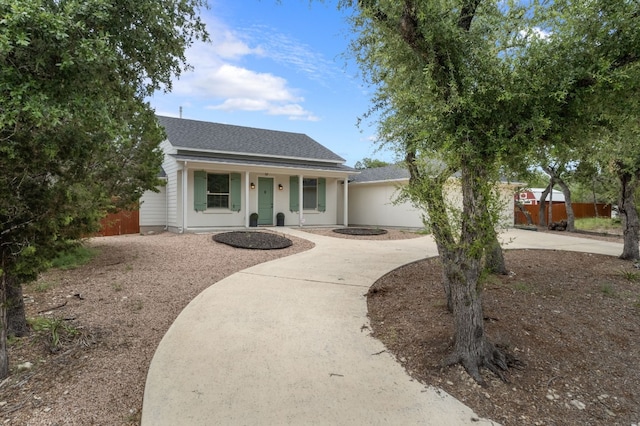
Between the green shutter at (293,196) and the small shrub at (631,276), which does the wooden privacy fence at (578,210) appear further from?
the small shrub at (631,276)

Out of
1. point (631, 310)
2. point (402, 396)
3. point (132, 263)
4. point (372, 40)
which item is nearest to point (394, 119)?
point (372, 40)

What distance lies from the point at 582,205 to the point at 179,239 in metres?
28.6

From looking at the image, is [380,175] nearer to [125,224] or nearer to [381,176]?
[381,176]

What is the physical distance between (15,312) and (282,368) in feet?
9.20

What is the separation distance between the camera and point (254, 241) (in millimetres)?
10172

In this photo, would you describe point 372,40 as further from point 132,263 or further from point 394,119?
point 132,263

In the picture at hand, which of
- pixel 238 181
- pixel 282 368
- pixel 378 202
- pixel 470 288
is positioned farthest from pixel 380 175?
pixel 282 368

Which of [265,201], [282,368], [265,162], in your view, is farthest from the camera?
[265,201]

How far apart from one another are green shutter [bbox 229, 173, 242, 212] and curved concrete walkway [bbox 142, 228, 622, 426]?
28.5 ft

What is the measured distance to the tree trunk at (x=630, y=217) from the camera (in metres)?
8.46

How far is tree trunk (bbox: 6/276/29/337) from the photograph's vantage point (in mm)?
3494

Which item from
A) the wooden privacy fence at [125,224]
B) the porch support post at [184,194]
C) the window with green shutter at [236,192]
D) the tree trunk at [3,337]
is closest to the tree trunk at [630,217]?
the tree trunk at [3,337]

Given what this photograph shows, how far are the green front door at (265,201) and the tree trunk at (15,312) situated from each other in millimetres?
11206

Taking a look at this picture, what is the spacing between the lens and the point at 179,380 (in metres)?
3.01
